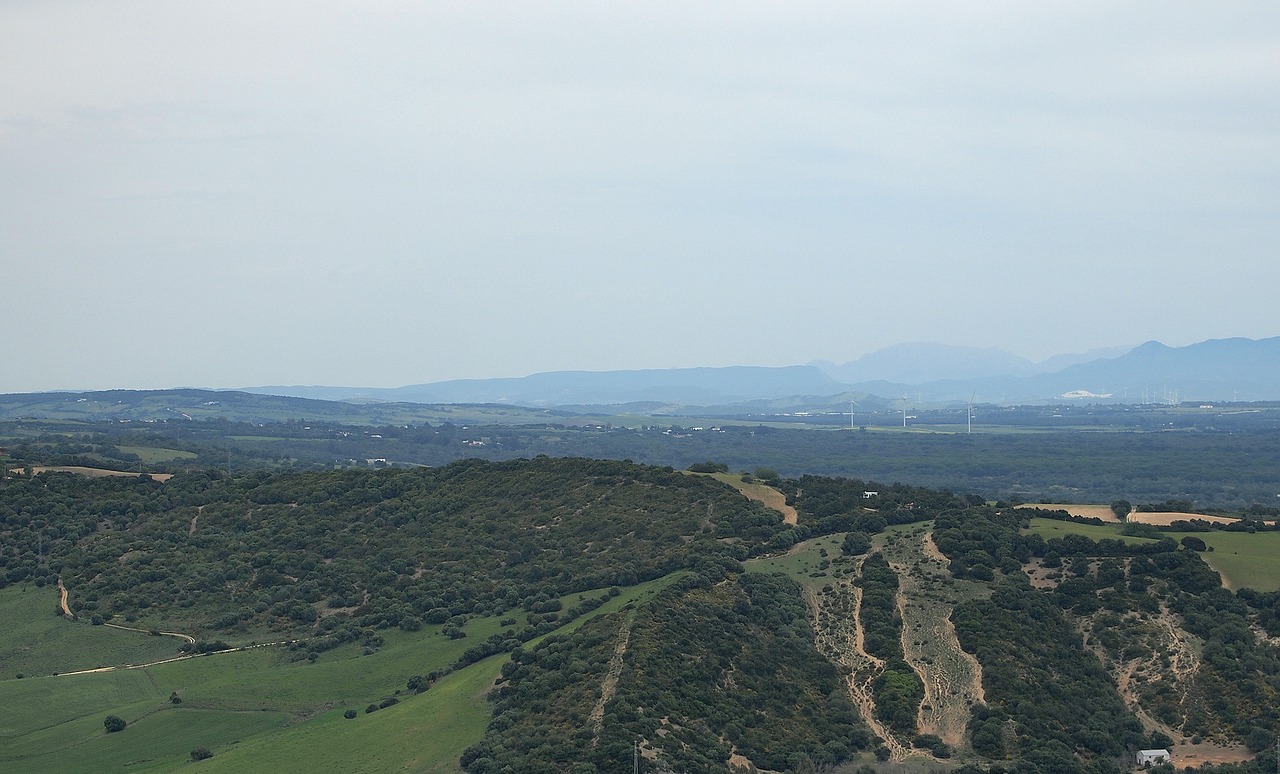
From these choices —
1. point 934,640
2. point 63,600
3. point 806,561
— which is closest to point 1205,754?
point 934,640

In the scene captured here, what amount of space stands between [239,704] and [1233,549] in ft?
226

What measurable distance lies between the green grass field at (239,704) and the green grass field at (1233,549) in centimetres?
3183

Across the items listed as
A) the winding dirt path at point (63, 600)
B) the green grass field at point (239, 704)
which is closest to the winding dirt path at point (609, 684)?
the green grass field at point (239, 704)

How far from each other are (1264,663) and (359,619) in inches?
2444

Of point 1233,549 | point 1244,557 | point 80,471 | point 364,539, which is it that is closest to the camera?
point 1244,557

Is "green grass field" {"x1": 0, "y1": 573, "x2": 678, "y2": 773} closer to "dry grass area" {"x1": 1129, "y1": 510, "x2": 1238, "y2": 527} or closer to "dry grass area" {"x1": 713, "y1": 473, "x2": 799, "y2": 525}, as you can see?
"dry grass area" {"x1": 713, "y1": 473, "x2": 799, "y2": 525}

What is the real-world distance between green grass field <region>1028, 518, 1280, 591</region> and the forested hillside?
155cm

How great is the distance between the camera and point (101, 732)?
68812 millimetres

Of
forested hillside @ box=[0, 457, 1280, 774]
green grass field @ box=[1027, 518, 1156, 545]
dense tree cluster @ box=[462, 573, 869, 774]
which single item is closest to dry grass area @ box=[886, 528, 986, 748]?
forested hillside @ box=[0, 457, 1280, 774]

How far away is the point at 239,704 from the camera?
2886 inches

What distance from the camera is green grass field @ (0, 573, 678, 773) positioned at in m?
62.7

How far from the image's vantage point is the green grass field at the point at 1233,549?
7875 cm

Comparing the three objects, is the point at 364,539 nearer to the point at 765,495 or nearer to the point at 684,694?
the point at 765,495

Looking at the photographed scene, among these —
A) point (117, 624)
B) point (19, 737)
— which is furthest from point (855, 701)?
point (117, 624)
